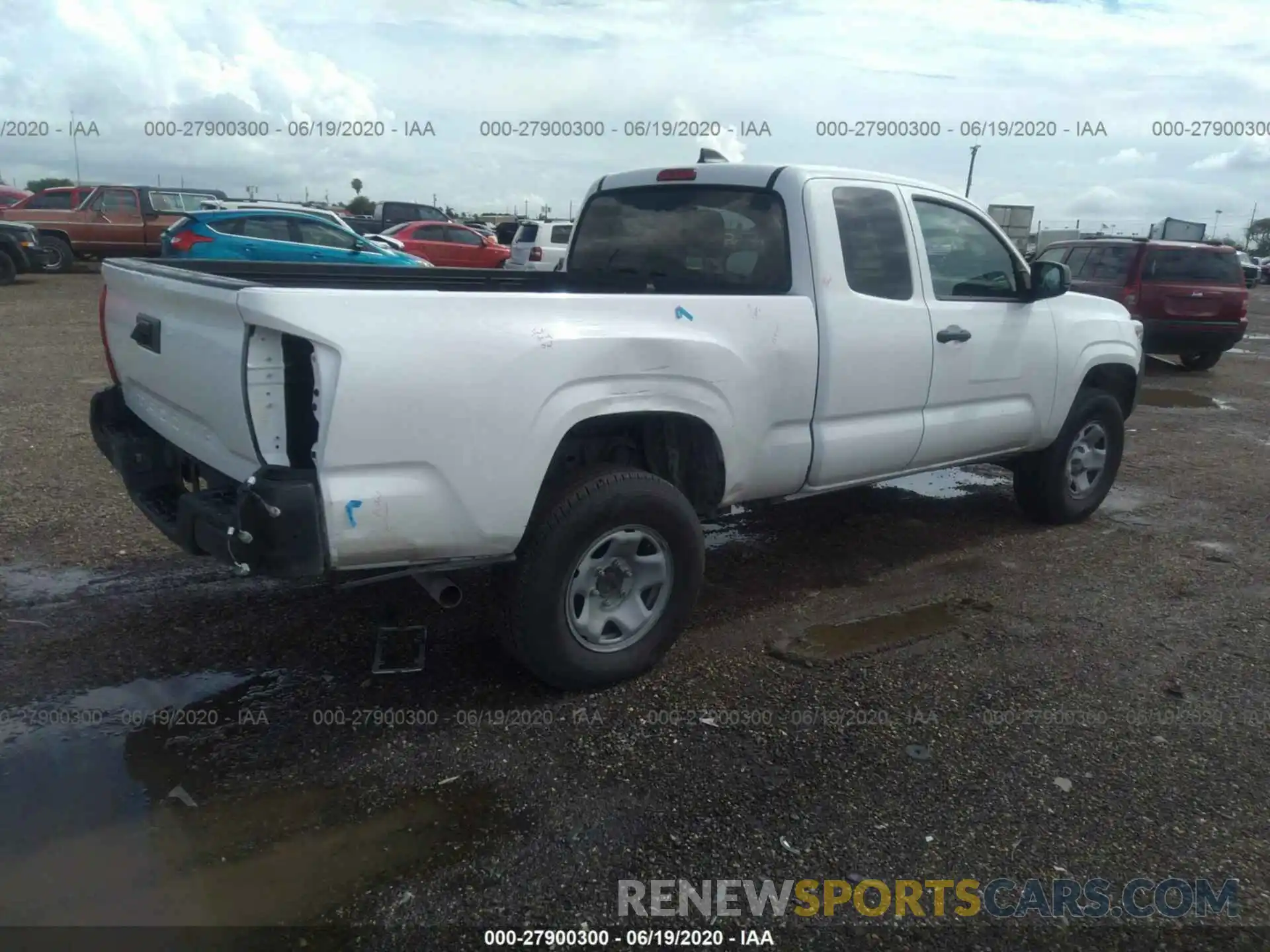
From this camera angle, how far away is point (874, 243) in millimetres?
4422

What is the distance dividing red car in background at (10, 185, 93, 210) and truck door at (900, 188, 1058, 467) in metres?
20.7

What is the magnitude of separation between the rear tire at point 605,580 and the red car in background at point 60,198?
21.1 metres

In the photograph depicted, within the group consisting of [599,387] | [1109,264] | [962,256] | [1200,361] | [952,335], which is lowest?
[1200,361]

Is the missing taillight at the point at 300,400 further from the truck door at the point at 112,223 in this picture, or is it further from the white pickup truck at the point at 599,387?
the truck door at the point at 112,223

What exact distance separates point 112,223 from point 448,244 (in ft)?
23.4

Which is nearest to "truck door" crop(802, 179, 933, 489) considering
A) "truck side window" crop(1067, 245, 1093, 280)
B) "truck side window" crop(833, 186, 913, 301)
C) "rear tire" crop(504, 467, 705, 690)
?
"truck side window" crop(833, 186, 913, 301)

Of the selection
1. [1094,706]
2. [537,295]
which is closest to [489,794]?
[537,295]

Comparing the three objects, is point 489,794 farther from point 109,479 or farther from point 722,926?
point 109,479

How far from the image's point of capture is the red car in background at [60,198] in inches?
802

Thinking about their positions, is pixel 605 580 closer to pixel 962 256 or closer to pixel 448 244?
pixel 962 256

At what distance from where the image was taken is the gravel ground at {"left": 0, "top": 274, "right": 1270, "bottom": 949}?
262cm

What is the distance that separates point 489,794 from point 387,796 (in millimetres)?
313

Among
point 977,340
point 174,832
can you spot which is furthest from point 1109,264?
point 174,832

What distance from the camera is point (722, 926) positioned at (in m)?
2.54
